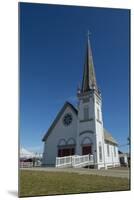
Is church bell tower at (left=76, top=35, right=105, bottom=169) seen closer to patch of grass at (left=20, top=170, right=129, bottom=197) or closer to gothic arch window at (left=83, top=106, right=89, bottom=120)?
gothic arch window at (left=83, top=106, right=89, bottom=120)

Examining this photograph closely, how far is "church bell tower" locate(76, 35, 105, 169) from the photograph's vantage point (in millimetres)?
7004

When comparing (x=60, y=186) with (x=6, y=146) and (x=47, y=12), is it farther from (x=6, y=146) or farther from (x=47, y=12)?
(x=47, y=12)

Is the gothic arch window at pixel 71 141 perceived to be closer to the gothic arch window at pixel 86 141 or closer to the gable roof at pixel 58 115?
the gothic arch window at pixel 86 141

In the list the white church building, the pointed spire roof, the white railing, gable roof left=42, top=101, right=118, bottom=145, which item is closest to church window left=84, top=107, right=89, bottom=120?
the white church building

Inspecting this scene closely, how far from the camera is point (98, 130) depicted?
23.2 ft

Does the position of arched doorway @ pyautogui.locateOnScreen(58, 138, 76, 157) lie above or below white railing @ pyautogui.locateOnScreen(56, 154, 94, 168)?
above

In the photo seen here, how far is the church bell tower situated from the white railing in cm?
7

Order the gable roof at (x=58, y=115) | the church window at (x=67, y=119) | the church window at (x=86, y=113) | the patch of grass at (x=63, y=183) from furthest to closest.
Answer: the church window at (x=86, y=113) → the church window at (x=67, y=119) → the gable roof at (x=58, y=115) → the patch of grass at (x=63, y=183)

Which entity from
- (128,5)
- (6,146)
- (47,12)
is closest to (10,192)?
(6,146)

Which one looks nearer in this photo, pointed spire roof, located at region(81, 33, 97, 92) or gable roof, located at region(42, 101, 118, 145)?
gable roof, located at region(42, 101, 118, 145)

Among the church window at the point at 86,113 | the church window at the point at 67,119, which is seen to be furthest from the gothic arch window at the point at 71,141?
the church window at the point at 86,113

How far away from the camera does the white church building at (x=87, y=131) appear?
274 inches

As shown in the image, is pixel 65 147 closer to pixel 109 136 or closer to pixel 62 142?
pixel 62 142

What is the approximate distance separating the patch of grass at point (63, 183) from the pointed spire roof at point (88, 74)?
1295mm
